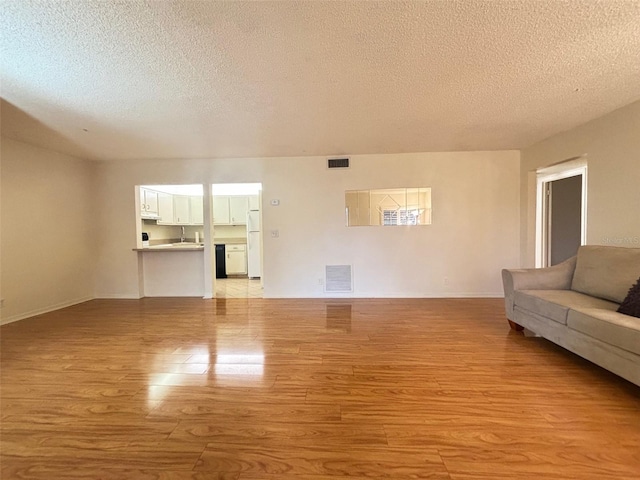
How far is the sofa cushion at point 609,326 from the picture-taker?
6.05ft

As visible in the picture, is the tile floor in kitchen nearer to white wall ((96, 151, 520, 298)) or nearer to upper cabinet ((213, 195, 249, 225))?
white wall ((96, 151, 520, 298))

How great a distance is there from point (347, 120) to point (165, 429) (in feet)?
10.9

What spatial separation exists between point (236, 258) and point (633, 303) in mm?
7000

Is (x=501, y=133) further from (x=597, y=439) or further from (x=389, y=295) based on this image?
(x=597, y=439)

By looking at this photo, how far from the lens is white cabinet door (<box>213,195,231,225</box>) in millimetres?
7355

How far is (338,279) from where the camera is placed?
4.88 meters

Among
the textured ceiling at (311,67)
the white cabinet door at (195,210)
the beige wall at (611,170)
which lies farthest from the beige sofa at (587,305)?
the white cabinet door at (195,210)

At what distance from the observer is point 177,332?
3.26m

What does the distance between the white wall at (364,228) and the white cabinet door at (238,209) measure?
244cm

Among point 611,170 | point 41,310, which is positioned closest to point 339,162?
point 611,170

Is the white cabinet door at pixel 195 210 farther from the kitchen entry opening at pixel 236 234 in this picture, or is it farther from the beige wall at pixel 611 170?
the beige wall at pixel 611 170

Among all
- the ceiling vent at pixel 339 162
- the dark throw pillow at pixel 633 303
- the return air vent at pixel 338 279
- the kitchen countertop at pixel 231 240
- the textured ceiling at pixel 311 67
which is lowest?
the return air vent at pixel 338 279

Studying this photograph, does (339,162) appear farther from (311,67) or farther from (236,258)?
(236,258)

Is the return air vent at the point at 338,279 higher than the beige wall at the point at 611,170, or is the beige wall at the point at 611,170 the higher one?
the beige wall at the point at 611,170
